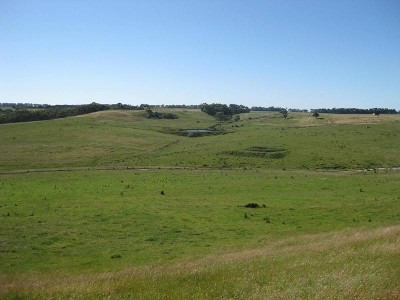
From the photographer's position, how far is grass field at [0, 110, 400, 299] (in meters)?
12.7

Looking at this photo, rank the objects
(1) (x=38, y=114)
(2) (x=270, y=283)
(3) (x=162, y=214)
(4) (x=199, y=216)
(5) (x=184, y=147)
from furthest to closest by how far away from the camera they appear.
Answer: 1. (1) (x=38, y=114)
2. (5) (x=184, y=147)
3. (3) (x=162, y=214)
4. (4) (x=199, y=216)
5. (2) (x=270, y=283)

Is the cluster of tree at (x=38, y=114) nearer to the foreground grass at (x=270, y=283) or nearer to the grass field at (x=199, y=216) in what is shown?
the grass field at (x=199, y=216)

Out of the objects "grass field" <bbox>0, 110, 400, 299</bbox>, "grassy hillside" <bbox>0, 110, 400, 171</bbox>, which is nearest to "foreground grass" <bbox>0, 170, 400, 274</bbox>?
"grass field" <bbox>0, 110, 400, 299</bbox>

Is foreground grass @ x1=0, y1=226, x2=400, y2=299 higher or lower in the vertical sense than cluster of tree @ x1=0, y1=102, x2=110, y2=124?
lower

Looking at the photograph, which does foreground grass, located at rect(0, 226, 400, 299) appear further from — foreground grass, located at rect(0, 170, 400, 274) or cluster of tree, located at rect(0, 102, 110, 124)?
cluster of tree, located at rect(0, 102, 110, 124)

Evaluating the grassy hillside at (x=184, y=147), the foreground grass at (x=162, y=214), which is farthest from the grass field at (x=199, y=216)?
the grassy hillside at (x=184, y=147)

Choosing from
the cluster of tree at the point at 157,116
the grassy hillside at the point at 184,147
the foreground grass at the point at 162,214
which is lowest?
the foreground grass at the point at 162,214

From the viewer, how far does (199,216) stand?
3750 cm

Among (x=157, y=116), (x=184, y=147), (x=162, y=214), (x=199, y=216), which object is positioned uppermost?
(x=157, y=116)

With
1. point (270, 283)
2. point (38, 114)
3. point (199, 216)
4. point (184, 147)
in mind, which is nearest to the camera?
point (270, 283)

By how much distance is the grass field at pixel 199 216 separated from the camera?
1274 centimetres

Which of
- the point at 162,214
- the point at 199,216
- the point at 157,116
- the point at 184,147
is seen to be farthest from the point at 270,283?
the point at 157,116

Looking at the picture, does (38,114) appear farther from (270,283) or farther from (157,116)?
(270,283)

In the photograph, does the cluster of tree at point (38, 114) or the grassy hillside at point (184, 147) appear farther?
the cluster of tree at point (38, 114)
